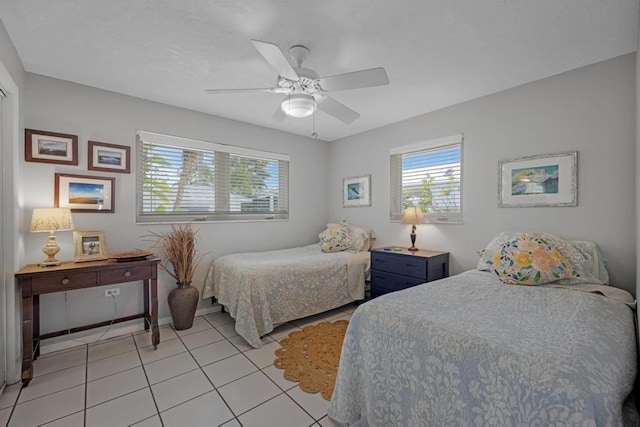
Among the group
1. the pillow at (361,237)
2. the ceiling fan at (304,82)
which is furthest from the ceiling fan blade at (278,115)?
the pillow at (361,237)

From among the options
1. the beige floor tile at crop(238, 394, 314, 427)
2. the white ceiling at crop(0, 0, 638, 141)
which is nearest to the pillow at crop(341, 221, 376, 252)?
the white ceiling at crop(0, 0, 638, 141)

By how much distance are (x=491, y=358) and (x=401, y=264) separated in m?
2.03

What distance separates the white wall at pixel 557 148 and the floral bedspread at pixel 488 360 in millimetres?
801

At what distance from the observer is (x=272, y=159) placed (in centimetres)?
407

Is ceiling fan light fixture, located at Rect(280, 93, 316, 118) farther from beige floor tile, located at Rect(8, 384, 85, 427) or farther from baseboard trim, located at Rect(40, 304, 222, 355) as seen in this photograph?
baseboard trim, located at Rect(40, 304, 222, 355)

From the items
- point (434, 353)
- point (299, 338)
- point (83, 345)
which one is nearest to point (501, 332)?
point (434, 353)

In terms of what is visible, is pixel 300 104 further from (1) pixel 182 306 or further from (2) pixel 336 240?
A: (1) pixel 182 306

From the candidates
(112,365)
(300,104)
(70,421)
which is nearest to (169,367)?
(112,365)

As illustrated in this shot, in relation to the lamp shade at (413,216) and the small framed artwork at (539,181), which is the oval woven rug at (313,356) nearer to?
the lamp shade at (413,216)

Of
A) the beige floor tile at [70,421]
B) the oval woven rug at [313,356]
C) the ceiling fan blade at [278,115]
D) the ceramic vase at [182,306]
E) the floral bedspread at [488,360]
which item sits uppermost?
the ceiling fan blade at [278,115]

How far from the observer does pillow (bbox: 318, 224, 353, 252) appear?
375 centimetres

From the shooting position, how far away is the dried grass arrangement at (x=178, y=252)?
9.80 ft

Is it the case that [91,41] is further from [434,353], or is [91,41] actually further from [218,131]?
[434,353]

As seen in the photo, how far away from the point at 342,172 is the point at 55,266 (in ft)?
11.5
